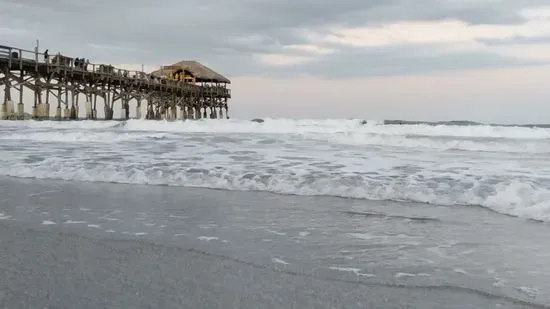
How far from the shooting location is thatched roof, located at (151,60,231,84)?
5609cm

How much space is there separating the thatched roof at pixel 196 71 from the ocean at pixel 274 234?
4812 cm

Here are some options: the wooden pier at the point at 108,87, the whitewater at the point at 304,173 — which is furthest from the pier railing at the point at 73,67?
the whitewater at the point at 304,173

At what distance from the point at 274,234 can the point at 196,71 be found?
176ft

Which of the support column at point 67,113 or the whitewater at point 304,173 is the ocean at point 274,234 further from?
the support column at point 67,113

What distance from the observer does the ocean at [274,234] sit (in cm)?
282

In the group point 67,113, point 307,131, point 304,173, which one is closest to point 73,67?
point 67,113

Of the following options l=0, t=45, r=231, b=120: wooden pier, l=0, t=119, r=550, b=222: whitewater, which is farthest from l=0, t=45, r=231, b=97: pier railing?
l=0, t=119, r=550, b=222: whitewater

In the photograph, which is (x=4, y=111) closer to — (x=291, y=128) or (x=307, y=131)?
(x=291, y=128)

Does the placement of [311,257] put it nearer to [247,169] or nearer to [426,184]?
[426,184]

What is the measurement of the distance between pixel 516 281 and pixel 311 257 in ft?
4.01

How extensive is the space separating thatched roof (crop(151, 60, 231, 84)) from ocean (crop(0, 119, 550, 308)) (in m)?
48.1

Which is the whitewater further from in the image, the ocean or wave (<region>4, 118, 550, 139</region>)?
wave (<region>4, 118, 550, 139</region>)

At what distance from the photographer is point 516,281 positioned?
3.08m

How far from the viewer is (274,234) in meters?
4.30
